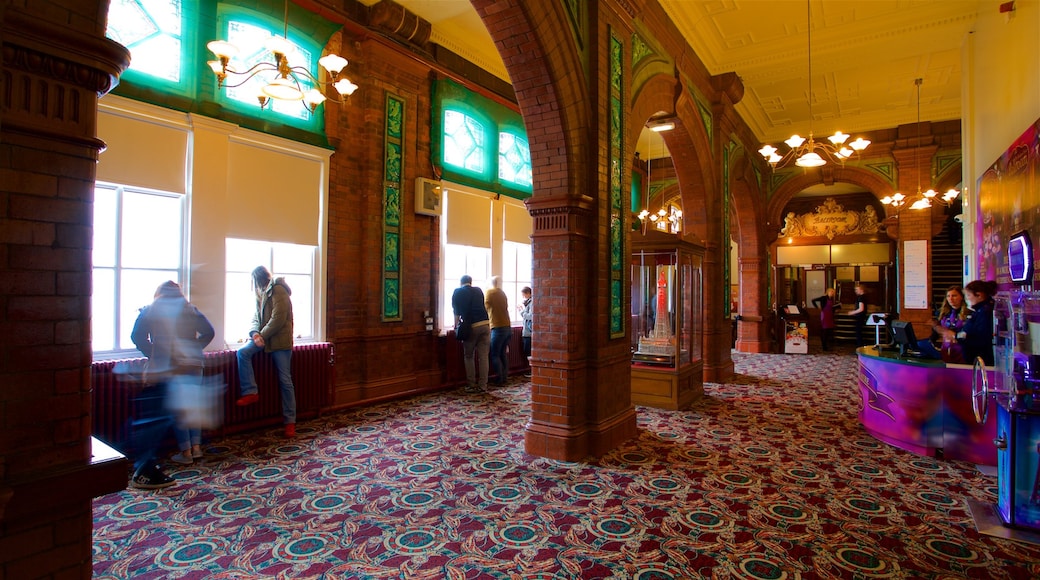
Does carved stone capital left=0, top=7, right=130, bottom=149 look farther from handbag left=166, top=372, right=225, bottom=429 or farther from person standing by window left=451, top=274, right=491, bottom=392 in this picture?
person standing by window left=451, top=274, right=491, bottom=392

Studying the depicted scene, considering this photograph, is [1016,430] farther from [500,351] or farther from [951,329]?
[500,351]

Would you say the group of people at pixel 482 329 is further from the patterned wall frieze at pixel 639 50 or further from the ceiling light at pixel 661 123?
the patterned wall frieze at pixel 639 50

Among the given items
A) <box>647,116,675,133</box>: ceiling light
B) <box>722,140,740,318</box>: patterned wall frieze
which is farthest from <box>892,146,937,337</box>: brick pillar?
<box>647,116,675,133</box>: ceiling light

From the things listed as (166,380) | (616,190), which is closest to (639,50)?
(616,190)

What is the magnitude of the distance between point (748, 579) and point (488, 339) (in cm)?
498

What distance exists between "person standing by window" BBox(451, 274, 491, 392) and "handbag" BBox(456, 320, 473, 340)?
0.06ft

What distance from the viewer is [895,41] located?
753cm

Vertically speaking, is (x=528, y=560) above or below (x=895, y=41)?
below

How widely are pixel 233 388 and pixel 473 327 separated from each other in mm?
2996

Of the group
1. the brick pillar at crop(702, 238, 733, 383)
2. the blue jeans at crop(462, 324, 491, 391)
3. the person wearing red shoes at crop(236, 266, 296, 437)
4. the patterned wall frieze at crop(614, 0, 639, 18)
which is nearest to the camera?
the person wearing red shoes at crop(236, 266, 296, 437)

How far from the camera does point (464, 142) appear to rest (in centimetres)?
824

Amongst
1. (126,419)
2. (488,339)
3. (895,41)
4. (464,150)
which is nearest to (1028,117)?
(895,41)

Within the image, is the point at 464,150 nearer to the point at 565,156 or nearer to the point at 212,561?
the point at 565,156

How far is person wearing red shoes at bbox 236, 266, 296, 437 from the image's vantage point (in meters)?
5.07
